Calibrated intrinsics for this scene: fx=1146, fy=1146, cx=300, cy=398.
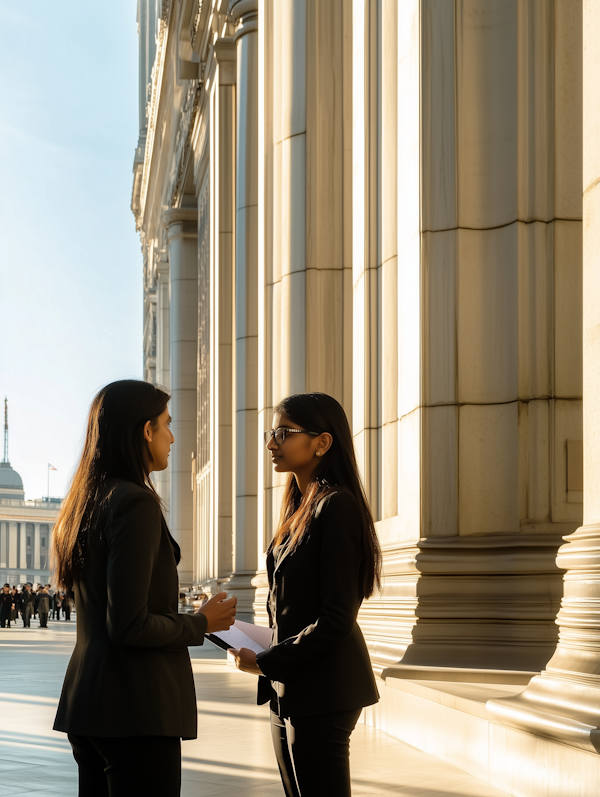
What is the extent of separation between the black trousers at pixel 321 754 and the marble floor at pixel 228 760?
2895 millimetres

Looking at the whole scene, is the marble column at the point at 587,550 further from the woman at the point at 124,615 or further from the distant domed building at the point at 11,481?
the distant domed building at the point at 11,481

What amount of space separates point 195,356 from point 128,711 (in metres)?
38.5

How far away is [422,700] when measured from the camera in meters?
7.58

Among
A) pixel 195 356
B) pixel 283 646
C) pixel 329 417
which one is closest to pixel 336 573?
pixel 283 646

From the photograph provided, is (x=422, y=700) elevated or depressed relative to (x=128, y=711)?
depressed

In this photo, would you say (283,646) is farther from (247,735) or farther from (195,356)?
(195,356)

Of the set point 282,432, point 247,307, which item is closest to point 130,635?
point 282,432

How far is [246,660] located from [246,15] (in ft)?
58.0

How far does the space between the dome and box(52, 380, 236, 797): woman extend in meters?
181

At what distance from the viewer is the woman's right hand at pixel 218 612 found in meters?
3.40

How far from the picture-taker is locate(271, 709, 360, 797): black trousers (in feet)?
A: 10.9

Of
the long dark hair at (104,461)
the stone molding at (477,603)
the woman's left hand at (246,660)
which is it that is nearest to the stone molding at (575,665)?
the woman's left hand at (246,660)

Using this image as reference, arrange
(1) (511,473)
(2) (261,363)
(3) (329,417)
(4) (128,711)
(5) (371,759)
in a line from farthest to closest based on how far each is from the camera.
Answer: (2) (261,363), (1) (511,473), (5) (371,759), (3) (329,417), (4) (128,711)

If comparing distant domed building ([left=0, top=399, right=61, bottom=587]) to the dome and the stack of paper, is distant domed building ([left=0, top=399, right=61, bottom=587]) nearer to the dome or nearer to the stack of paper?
the dome
